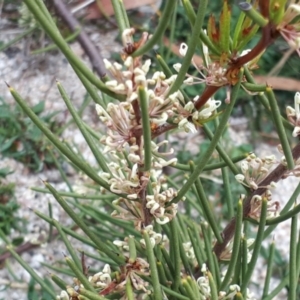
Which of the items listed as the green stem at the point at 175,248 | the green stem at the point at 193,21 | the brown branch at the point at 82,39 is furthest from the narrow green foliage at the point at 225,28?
the brown branch at the point at 82,39

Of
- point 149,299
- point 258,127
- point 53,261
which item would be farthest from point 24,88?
point 149,299

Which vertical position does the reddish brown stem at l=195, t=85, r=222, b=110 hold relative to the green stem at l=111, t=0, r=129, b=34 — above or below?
below

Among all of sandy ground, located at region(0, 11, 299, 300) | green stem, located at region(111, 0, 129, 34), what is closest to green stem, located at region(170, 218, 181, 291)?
green stem, located at region(111, 0, 129, 34)

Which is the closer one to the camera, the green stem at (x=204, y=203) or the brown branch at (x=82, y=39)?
the green stem at (x=204, y=203)

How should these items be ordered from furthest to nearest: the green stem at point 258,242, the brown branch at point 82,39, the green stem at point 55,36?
the brown branch at point 82,39 → the green stem at point 258,242 → the green stem at point 55,36

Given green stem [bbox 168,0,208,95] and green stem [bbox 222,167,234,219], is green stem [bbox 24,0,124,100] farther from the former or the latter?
green stem [bbox 222,167,234,219]

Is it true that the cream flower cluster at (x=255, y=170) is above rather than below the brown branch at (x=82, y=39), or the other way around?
above

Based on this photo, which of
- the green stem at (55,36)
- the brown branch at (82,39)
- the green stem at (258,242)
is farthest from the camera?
the brown branch at (82,39)

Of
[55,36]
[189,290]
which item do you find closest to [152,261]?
[189,290]

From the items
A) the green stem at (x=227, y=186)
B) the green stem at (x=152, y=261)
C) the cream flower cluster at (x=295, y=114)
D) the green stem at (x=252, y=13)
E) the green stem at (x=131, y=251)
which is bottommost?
the green stem at (x=227, y=186)

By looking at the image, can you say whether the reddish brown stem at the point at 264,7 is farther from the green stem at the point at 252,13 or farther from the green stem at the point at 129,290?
the green stem at the point at 129,290

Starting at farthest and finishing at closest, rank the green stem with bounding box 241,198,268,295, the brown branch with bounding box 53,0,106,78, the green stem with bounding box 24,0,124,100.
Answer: the brown branch with bounding box 53,0,106,78 < the green stem with bounding box 241,198,268,295 < the green stem with bounding box 24,0,124,100

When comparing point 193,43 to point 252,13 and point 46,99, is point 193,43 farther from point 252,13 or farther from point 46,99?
point 46,99
